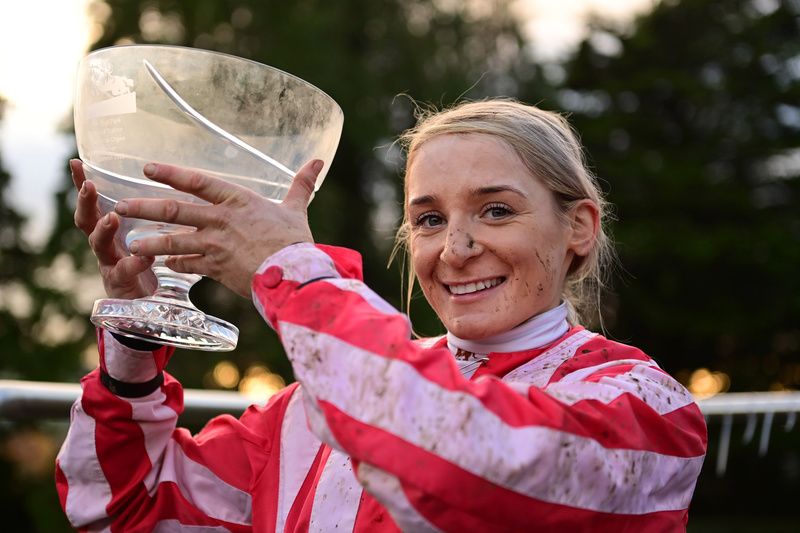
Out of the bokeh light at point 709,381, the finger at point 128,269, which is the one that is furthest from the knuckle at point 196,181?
the bokeh light at point 709,381

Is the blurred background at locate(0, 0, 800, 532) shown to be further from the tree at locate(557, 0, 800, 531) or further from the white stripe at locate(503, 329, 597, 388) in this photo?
the white stripe at locate(503, 329, 597, 388)

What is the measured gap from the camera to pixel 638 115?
20188 mm

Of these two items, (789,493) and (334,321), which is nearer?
(334,321)

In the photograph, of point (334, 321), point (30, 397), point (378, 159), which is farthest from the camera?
point (378, 159)

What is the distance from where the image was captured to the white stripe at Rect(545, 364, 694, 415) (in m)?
1.39

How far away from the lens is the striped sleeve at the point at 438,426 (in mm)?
1198

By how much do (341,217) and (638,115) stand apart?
9.35m

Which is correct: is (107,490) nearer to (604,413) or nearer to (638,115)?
(604,413)

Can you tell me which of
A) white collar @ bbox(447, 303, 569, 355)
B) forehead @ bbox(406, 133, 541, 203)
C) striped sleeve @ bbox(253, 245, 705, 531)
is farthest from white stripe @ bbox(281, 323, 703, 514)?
forehead @ bbox(406, 133, 541, 203)

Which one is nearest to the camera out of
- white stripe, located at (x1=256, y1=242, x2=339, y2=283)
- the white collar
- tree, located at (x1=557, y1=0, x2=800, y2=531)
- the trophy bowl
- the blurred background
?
Result: white stripe, located at (x1=256, y1=242, x2=339, y2=283)

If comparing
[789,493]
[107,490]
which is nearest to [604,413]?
[107,490]

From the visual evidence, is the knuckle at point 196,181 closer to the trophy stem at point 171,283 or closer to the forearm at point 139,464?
the trophy stem at point 171,283

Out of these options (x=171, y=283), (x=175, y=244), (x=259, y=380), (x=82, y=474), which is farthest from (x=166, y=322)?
(x=259, y=380)

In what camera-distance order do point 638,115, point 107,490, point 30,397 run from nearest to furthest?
point 107,490
point 30,397
point 638,115
